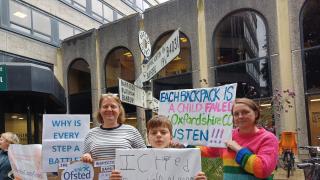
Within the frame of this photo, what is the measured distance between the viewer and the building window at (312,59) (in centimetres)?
1722

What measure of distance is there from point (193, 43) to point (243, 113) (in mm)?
17313

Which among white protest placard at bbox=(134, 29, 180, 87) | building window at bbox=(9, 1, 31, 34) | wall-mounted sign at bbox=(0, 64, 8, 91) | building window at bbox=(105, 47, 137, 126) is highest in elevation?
building window at bbox=(9, 1, 31, 34)

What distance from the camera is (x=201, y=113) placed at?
5.62 meters

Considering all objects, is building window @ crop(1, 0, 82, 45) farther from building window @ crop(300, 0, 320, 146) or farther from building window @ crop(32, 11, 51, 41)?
building window @ crop(300, 0, 320, 146)

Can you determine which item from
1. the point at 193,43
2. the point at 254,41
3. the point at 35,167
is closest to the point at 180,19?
the point at 193,43

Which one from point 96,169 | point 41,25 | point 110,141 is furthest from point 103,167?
point 41,25

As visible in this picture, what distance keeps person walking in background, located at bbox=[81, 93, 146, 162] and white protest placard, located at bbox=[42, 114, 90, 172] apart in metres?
1.19

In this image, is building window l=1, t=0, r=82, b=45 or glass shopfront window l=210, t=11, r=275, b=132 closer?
glass shopfront window l=210, t=11, r=275, b=132

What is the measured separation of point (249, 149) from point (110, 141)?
160 cm

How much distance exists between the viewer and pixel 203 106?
561cm

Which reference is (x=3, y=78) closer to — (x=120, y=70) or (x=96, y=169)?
(x=120, y=70)

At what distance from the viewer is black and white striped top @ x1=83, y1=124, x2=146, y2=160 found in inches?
188

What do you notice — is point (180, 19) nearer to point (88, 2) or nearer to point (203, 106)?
point (88, 2)

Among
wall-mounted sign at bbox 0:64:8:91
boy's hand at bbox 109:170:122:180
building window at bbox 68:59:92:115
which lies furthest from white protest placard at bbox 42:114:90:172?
building window at bbox 68:59:92:115
